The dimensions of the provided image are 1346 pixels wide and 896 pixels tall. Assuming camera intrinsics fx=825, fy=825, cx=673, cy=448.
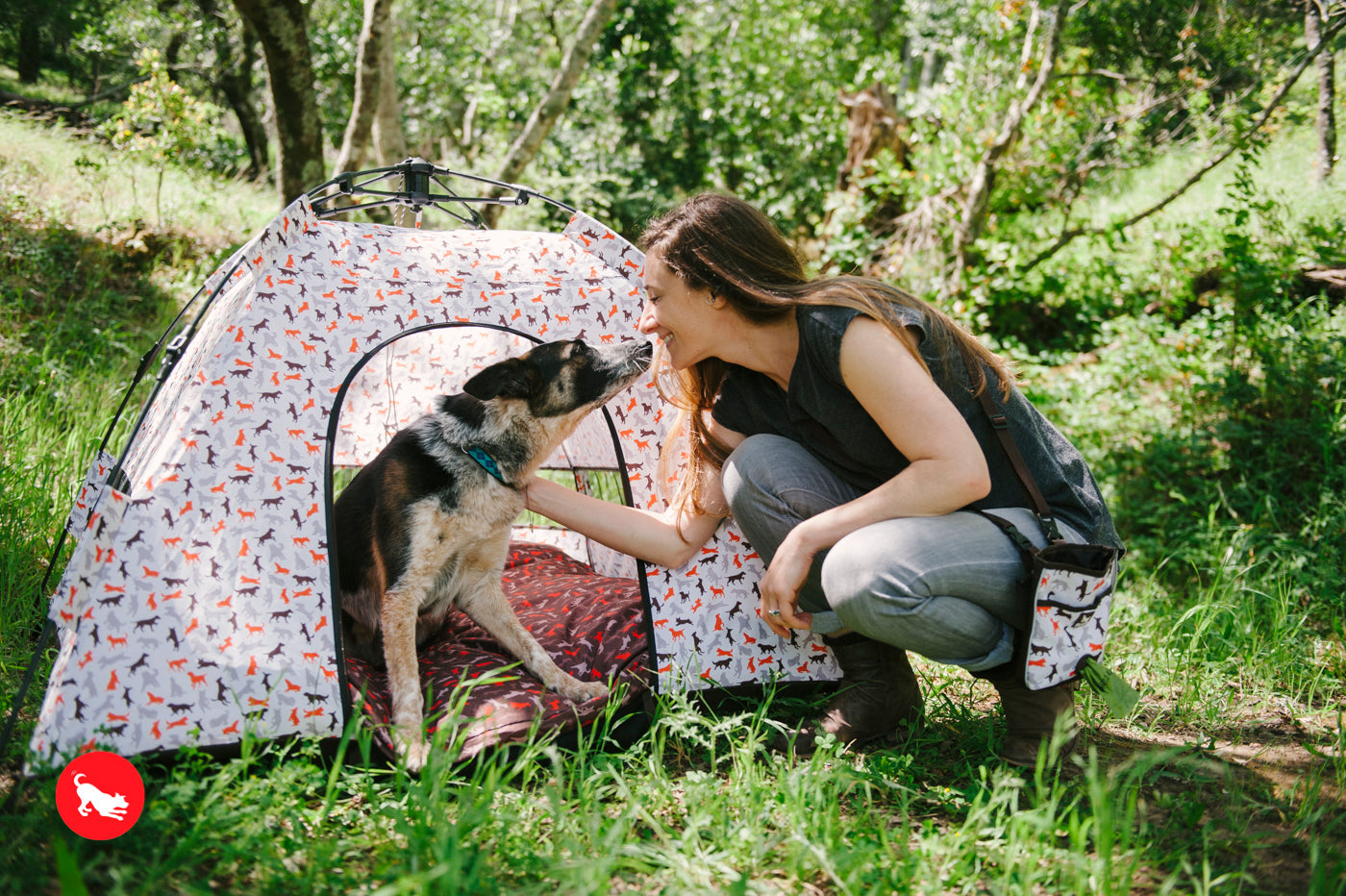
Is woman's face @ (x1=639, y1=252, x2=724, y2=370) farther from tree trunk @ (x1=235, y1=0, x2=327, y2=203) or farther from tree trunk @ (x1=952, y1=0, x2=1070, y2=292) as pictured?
tree trunk @ (x1=952, y1=0, x2=1070, y2=292)

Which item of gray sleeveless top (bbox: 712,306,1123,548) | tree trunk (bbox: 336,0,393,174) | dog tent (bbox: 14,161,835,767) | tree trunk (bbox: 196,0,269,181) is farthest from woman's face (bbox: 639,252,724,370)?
tree trunk (bbox: 196,0,269,181)

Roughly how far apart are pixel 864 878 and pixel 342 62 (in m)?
13.4

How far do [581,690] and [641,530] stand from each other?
1.88 ft

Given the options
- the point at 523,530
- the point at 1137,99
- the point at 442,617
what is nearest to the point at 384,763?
the point at 442,617

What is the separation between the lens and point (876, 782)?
2135 mm

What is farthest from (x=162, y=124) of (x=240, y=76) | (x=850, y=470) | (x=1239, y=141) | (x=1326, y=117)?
(x=1326, y=117)

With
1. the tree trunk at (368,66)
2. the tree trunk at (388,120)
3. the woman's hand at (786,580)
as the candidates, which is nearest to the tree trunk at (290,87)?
the tree trunk at (368,66)

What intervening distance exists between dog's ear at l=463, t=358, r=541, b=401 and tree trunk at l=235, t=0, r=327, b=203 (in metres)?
2.80

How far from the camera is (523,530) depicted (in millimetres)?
4484

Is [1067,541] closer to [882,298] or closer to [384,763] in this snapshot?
[882,298]

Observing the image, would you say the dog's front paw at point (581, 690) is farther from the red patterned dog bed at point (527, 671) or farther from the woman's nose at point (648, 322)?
the woman's nose at point (648, 322)

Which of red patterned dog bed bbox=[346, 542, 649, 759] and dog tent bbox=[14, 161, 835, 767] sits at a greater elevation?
dog tent bbox=[14, 161, 835, 767]

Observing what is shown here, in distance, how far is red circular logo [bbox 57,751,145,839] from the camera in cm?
171

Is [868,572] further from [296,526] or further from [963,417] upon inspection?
[296,526]
